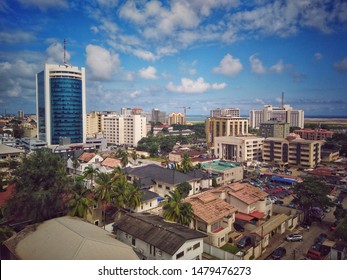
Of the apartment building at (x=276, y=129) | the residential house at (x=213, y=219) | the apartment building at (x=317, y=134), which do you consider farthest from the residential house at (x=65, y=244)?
the apartment building at (x=317, y=134)

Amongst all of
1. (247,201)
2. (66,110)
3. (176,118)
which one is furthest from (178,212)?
(176,118)

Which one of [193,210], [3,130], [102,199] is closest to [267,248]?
→ [193,210]

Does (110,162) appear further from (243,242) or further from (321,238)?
(321,238)

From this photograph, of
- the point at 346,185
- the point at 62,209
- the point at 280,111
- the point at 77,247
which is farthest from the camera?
the point at 280,111

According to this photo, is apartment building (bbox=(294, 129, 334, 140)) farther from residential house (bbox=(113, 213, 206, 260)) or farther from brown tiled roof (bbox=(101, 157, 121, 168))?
residential house (bbox=(113, 213, 206, 260))

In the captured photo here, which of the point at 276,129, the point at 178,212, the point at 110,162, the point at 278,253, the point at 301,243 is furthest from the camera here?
the point at 276,129

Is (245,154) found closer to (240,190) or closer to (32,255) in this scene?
(240,190)
